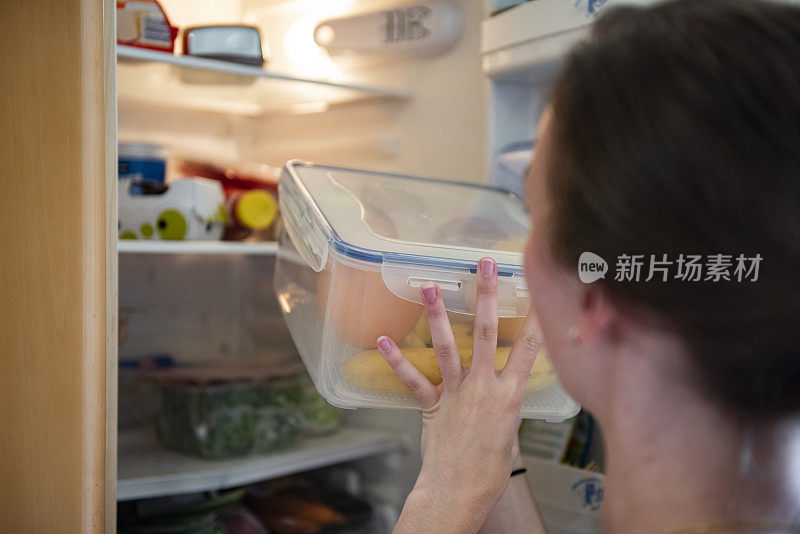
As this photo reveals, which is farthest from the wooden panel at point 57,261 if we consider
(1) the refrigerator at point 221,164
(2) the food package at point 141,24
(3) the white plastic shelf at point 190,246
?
(2) the food package at point 141,24

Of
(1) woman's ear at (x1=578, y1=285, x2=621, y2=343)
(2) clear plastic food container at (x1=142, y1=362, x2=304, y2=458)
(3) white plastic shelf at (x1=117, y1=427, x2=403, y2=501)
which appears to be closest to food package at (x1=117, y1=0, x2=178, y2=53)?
(2) clear plastic food container at (x1=142, y1=362, x2=304, y2=458)

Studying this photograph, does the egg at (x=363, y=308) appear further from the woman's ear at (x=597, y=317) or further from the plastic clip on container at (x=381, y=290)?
the woman's ear at (x=597, y=317)

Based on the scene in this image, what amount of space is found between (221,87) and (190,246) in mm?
431

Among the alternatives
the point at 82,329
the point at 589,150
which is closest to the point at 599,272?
the point at 589,150

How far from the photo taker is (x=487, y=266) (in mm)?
713

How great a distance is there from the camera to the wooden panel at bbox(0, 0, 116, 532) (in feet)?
2.90

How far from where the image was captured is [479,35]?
1.32 meters

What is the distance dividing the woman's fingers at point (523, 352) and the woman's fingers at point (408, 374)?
0.08 meters

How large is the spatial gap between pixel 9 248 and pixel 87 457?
297mm

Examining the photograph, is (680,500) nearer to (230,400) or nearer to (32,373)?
(32,373)

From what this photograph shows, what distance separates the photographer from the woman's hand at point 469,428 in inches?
29.0

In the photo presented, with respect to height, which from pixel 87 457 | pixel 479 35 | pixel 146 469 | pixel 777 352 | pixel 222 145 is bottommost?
pixel 146 469

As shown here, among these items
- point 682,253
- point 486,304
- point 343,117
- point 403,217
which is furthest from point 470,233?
point 343,117

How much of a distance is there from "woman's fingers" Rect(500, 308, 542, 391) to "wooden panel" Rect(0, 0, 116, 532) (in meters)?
0.49
